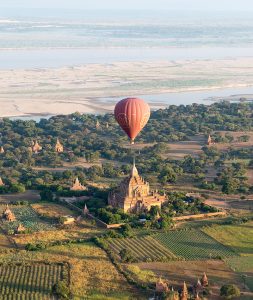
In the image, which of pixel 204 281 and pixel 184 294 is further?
pixel 204 281

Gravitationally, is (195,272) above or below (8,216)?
below

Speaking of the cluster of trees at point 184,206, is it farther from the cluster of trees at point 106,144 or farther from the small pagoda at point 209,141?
the small pagoda at point 209,141

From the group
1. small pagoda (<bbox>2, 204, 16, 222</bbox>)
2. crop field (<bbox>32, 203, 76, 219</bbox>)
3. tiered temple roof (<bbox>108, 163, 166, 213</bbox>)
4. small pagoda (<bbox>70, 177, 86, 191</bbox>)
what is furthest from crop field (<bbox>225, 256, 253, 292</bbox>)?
small pagoda (<bbox>70, 177, 86, 191</bbox>)

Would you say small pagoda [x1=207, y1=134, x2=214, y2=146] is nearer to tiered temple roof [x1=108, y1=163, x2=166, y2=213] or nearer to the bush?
tiered temple roof [x1=108, y1=163, x2=166, y2=213]

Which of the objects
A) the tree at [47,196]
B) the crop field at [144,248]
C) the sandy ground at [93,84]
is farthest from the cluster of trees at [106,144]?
the crop field at [144,248]

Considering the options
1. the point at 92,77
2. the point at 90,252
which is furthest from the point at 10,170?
the point at 92,77

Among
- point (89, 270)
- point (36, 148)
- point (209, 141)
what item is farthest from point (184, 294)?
point (209, 141)

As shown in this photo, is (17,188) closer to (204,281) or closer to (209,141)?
(204,281)

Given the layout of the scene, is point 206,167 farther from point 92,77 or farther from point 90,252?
point 92,77
